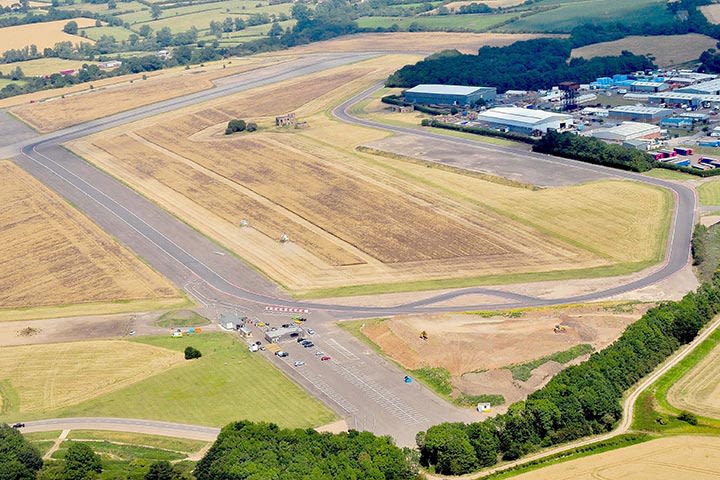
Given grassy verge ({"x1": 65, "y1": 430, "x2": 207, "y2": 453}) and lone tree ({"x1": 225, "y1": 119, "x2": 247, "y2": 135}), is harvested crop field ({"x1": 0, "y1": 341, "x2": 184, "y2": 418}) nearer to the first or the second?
grassy verge ({"x1": 65, "y1": 430, "x2": 207, "y2": 453})

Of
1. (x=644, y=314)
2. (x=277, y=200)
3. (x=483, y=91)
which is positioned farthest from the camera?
(x=483, y=91)

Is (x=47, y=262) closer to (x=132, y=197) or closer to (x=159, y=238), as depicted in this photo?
(x=159, y=238)

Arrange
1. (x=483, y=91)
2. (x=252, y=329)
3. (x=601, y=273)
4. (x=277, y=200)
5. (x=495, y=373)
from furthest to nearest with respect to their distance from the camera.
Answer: (x=483, y=91)
(x=277, y=200)
(x=601, y=273)
(x=252, y=329)
(x=495, y=373)

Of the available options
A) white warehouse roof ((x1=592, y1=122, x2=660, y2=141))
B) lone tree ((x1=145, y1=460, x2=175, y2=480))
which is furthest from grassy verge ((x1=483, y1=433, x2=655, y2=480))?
white warehouse roof ((x1=592, y1=122, x2=660, y2=141))

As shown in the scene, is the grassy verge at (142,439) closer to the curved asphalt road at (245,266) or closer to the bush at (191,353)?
the bush at (191,353)

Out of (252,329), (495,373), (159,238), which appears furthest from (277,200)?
(495,373)

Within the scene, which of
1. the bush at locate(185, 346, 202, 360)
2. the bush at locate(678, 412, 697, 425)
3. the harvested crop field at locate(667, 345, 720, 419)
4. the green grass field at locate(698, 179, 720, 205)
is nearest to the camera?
the bush at locate(678, 412, 697, 425)
